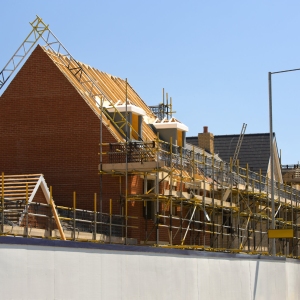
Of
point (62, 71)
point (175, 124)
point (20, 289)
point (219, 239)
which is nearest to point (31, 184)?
point (62, 71)

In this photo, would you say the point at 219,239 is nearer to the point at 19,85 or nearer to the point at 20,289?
the point at 19,85

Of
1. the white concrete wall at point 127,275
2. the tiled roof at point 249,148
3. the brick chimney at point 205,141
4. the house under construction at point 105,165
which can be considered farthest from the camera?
the tiled roof at point 249,148

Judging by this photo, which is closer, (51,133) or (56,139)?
(56,139)

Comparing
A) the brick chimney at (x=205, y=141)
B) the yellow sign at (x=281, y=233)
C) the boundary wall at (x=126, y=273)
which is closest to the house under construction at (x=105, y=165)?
the yellow sign at (x=281, y=233)

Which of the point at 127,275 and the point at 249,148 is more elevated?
the point at 249,148

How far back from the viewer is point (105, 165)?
117 feet

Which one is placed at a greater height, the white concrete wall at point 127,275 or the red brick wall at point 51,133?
the red brick wall at point 51,133

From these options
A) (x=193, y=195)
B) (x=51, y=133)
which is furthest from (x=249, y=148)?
(x=51, y=133)

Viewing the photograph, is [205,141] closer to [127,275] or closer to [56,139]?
[56,139]

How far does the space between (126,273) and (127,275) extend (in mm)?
79

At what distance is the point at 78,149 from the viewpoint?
37812 millimetres

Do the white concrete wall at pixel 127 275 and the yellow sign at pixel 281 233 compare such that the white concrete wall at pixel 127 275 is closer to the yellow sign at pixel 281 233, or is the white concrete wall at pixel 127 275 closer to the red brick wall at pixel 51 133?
the yellow sign at pixel 281 233

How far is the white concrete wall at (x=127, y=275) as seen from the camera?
18312 mm

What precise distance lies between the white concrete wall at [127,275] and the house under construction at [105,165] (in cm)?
401
